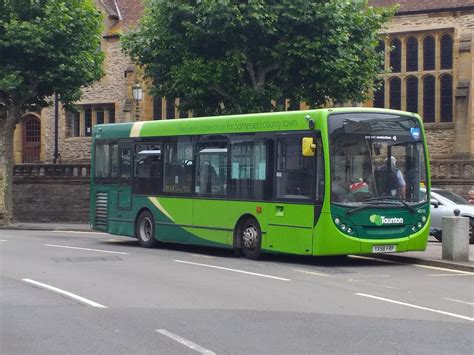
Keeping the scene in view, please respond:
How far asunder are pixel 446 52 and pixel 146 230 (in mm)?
21023

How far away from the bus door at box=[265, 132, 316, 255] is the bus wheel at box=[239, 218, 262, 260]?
1.29 ft

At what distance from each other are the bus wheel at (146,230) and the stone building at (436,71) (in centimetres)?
1768

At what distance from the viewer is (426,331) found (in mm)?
8484

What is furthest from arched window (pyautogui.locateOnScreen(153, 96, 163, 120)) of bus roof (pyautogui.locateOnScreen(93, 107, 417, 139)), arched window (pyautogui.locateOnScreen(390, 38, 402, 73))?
bus roof (pyautogui.locateOnScreen(93, 107, 417, 139))

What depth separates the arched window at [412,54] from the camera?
3600cm

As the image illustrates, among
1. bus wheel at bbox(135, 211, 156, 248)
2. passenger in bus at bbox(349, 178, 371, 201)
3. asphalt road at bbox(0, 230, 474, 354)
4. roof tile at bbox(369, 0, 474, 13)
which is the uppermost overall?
roof tile at bbox(369, 0, 474, 13)

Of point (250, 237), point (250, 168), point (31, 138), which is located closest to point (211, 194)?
point (250, 168)

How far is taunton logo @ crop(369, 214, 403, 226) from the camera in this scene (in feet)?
48.7

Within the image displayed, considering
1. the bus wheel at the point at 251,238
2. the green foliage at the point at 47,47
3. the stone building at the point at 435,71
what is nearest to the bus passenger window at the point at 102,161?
the bus wheel at the point at 251,238

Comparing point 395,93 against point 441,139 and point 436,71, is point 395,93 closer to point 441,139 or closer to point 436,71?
point 436,71

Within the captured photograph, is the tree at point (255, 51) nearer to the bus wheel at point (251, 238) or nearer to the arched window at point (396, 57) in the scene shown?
the bus wheel at point (251, 238)

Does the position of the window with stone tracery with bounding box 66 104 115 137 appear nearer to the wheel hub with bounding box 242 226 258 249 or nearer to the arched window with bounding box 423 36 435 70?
the arched window with bounding box 423 36 435 70

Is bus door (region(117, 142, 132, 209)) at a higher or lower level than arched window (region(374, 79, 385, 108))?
lower

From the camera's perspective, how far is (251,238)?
53.4 ft
